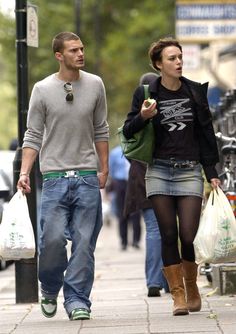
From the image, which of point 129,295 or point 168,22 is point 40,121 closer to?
point 129,295

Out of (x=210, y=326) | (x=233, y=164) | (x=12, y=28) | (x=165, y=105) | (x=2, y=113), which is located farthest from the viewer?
(x=2, y=113)

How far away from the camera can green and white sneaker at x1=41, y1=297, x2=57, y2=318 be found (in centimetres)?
902

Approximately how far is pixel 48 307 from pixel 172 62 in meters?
1.93

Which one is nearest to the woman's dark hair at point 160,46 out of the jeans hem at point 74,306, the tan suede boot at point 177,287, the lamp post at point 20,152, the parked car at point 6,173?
the tan suede boot at point 177,287

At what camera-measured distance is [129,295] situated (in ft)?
37.0

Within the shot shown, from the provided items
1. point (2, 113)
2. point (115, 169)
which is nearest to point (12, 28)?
point (115, 169)

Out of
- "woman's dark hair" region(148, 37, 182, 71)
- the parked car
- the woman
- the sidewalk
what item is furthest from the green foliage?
the woman

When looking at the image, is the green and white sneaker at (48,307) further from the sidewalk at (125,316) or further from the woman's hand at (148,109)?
the woman's hand at (148,109)

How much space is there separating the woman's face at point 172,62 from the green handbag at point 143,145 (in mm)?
191

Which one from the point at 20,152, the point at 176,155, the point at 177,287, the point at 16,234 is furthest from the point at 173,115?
the point at 20,152

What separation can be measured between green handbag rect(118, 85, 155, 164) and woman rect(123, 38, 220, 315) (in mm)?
41

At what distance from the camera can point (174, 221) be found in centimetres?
887

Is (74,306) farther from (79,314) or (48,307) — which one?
(48,307)

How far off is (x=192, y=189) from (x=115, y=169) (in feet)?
38.8
